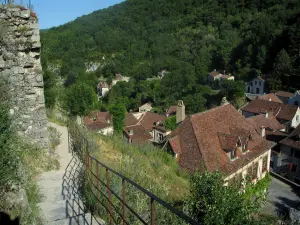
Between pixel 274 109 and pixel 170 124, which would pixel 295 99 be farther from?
pixel 170 124

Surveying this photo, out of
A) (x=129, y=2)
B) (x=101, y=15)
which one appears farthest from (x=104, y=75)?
(x=129, y=2)

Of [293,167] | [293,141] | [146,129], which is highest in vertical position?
[293,141]

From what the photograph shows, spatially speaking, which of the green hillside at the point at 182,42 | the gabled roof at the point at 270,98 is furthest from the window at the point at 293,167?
the green hillside at the point at 182,42

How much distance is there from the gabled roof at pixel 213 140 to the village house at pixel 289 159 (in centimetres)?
773

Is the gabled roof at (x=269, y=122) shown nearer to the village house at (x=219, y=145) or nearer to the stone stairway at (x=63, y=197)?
the village house at (x=219, y=145)

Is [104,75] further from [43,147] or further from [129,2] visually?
[43,147]

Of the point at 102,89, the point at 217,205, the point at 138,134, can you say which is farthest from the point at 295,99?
the point at 102,89

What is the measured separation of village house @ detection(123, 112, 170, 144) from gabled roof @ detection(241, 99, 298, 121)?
35.9 ft

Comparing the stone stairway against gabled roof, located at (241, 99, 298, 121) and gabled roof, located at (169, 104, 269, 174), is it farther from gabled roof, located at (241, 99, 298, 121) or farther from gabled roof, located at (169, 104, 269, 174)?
gabled roof, located at (241, 99, 298, 121)

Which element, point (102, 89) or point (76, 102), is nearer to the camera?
point (76, 102)

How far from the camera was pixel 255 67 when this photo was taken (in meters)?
63.8

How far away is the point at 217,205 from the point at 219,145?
881 centimetres

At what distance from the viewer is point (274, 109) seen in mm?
36156

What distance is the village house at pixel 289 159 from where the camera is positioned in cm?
2502
